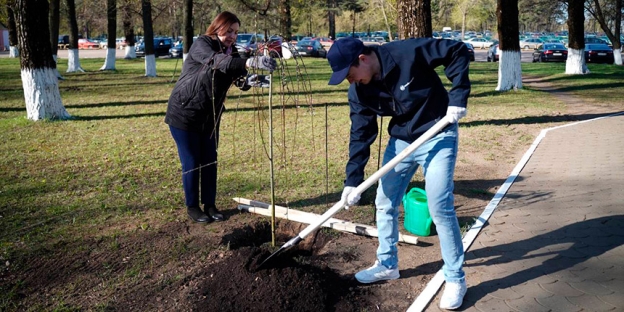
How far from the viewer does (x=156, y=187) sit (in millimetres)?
6254

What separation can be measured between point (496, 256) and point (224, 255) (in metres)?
2.17

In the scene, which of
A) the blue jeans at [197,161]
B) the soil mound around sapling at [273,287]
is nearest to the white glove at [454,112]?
the soil mound around sapling at [273,287]

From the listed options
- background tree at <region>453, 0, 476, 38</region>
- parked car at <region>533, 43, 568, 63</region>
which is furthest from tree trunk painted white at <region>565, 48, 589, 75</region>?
background tree at <region>453, 0, 476, 38</region>

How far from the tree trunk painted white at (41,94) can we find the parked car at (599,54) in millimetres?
28460

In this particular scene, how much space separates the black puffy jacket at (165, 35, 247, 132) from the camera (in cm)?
439

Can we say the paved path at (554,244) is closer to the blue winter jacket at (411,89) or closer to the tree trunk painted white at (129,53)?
the blue winter jacket at (411,89)

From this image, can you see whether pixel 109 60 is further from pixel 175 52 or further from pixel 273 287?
pixel 273 287

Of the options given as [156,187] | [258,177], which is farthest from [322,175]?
[156,187]

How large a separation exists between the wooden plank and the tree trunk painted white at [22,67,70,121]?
707 centimetres

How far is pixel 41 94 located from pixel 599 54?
29164mm

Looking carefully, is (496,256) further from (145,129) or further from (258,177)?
(145,129)

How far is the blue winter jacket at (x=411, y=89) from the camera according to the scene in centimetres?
320

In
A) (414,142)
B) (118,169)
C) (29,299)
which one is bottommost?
(29,299)

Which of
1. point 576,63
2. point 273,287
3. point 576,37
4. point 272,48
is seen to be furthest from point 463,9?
point 273,287
